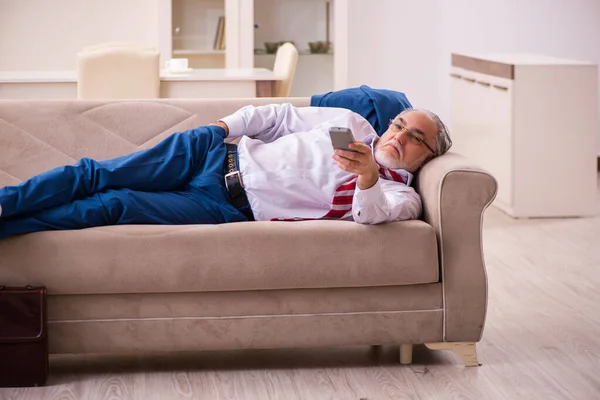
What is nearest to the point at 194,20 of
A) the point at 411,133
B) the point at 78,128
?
the point at 78,128

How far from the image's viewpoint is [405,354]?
2.70 m

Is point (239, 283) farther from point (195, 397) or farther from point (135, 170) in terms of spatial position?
point (135, 170)

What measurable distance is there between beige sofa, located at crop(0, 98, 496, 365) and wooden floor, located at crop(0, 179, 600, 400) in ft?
0.29

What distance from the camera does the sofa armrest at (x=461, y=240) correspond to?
2578mm

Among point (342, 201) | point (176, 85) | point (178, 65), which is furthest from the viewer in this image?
point (178, 65)

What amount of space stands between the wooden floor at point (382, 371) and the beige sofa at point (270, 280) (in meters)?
0.09

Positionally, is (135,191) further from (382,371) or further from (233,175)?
(382,371)

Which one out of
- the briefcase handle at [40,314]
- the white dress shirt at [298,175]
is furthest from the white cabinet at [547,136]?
the briefcase handle at [40,314]

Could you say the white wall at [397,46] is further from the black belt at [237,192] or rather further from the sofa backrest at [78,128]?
the black belt at [237,192]

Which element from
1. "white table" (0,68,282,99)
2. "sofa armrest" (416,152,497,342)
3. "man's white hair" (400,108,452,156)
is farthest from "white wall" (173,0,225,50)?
"sofa armrest" (416,152,497,342)

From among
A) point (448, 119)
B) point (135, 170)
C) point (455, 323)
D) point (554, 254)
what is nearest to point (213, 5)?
point (448, 119)

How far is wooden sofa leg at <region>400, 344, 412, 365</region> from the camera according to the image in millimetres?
2688

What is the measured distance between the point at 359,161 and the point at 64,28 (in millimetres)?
4730

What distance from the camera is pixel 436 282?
103 inches
